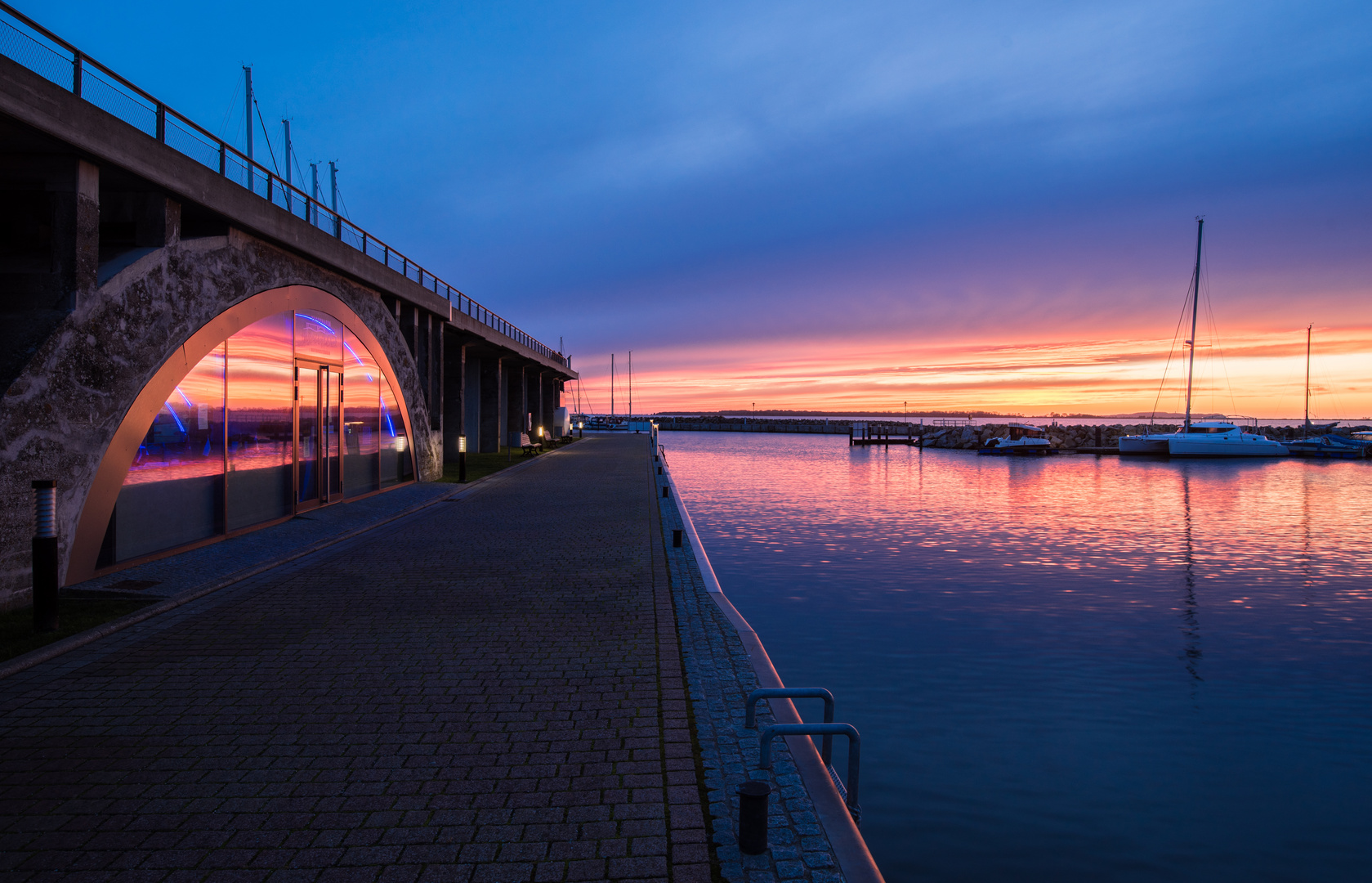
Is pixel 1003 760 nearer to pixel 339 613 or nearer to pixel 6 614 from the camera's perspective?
pixel 339 613

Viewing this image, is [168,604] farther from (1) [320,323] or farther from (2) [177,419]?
(1) [320,323]

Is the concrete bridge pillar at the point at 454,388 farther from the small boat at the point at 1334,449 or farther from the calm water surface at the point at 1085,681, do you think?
the small boat at the point at 1334,449

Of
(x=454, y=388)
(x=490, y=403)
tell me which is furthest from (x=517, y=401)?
(x=454, y=388)

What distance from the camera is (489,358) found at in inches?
1409

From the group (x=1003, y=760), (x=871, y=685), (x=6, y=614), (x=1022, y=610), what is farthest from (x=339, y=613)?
(x=1022, y=610)

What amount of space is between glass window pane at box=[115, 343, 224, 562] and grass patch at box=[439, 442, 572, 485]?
975 centimetres

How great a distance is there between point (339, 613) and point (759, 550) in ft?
30.7

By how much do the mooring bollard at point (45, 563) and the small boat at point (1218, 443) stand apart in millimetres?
57252

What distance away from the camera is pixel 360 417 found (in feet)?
54.6

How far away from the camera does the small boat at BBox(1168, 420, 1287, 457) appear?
49.9 meters

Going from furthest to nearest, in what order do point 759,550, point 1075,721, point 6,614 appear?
point 759,550 → point 6,614 → point 1075,721

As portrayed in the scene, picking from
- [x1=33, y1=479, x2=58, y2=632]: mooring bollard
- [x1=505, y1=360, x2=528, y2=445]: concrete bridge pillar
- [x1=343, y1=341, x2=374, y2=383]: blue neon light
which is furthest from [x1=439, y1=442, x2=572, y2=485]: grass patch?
[x1=33, y1=479, x2=58, y2=632]: mooring bollard

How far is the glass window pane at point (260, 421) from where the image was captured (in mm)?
11500

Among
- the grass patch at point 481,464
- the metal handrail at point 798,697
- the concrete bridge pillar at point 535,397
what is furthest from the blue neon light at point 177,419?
the concrete bridge pillar at point 535,397
